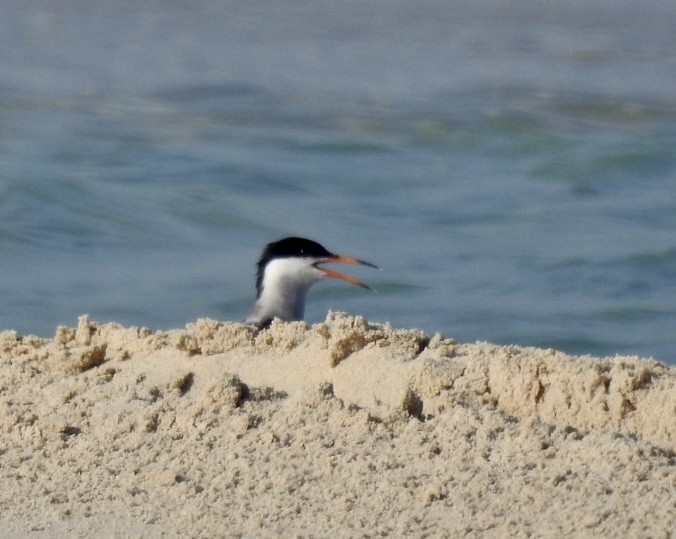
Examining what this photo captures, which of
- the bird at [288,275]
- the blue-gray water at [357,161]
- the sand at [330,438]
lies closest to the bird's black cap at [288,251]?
the bird at [288,275]

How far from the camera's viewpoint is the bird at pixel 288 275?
897cm

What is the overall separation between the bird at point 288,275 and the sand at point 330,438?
132 inches

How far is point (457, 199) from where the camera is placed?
48.5 feet

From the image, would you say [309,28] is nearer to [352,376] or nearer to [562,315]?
[562,315]

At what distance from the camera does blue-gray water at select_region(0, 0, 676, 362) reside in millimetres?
11766

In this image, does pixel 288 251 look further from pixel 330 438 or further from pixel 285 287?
pixel 330 438

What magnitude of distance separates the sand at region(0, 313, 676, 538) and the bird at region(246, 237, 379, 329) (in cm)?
336

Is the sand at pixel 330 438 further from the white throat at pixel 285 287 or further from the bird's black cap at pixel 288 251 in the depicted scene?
the bird's black cap at pixel 288 251

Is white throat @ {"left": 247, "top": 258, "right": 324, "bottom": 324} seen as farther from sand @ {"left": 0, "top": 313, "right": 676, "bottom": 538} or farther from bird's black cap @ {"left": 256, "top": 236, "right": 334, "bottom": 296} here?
sand @ {"left": 0, "top": 313, "right": 676, "bottom": 538}

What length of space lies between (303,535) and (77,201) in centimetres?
1095

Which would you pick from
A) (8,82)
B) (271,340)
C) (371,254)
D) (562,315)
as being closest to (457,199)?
(371,254)

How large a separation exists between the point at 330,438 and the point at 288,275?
4.50 m

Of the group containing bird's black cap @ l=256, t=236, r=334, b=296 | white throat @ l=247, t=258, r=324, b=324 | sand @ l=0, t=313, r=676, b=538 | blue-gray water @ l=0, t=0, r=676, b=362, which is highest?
blue-gray water @ l=0, t=0, r=676, b=362

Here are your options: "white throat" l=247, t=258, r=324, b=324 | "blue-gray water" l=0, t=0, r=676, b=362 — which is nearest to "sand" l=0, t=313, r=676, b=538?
"white throat" l=247, t=258, r=324, b=324
